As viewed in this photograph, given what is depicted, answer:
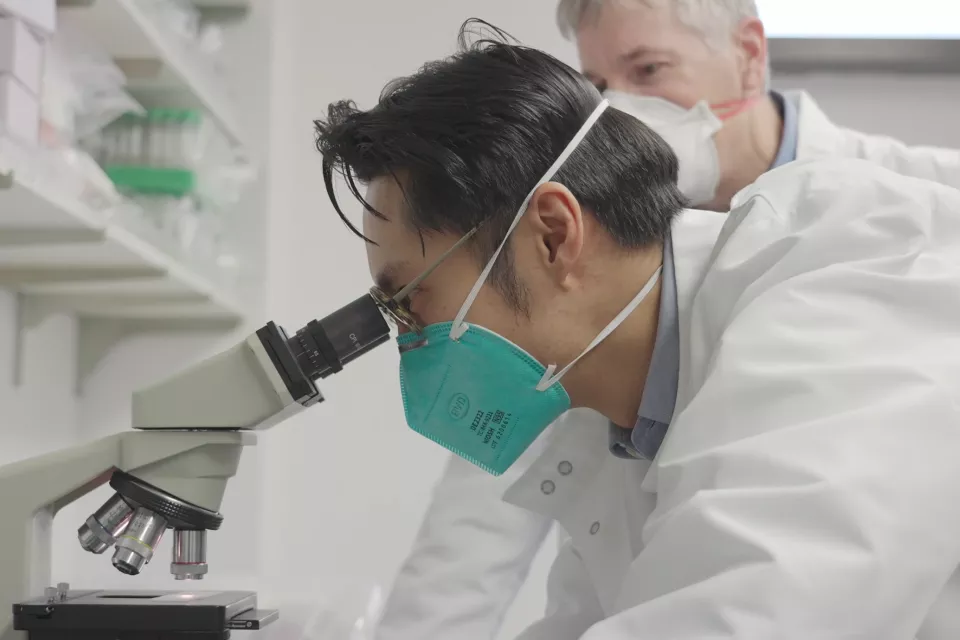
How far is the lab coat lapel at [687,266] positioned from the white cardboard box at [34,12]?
2.58ft

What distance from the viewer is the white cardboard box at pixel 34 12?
1.02m

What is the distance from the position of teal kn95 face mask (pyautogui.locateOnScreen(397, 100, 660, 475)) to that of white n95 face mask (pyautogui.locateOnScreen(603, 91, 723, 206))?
1.54 ft

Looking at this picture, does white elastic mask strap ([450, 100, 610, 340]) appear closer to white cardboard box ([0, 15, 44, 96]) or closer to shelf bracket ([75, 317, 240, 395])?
white cardboard box ([0, 15, 44, 96])

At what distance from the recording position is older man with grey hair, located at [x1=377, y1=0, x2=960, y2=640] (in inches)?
56.2

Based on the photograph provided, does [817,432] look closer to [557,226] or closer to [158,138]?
[557,226]

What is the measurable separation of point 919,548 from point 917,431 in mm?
90

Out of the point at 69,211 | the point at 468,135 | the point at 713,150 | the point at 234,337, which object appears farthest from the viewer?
the point at 234,337

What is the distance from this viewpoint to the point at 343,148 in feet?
3.57

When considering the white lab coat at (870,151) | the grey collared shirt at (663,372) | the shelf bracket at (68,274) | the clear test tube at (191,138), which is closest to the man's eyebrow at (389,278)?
the grey collared shirt at (663,372)

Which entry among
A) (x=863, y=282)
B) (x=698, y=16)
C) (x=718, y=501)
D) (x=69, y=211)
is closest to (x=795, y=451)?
(x=718, y=501)

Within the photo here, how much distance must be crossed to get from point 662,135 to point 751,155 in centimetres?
21

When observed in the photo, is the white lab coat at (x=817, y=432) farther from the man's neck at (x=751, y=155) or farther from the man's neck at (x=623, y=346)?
the man's neck at (x=751, y=155)

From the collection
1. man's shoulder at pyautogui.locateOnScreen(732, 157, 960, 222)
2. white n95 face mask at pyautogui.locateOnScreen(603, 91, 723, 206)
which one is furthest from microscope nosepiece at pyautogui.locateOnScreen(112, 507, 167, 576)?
white n95 face mask at pyautogui.locateOnScreen(603, 91, 723, 206)

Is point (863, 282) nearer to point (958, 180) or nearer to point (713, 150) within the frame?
point (713, 150)
